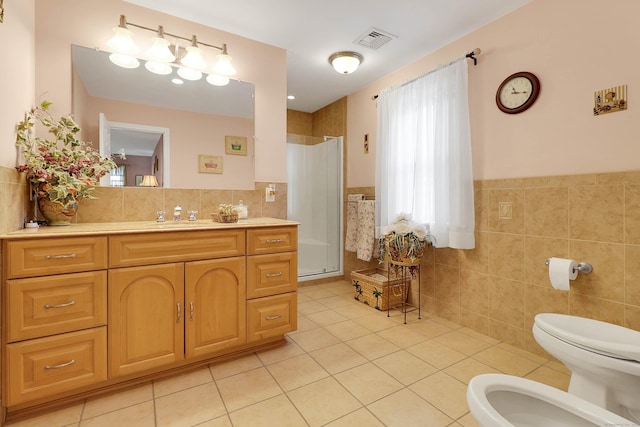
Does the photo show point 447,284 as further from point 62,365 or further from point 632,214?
point 62,365

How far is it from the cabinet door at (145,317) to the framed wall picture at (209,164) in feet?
2.90

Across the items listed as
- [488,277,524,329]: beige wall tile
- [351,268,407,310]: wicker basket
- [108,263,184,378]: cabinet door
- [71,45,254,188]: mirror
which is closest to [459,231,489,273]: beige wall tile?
[488,277,524,329]: beige wall tile

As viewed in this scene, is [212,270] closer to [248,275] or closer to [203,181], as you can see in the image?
[248,275]

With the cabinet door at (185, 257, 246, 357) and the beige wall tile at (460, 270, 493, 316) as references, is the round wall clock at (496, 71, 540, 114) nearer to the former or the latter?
the beige wall tile at (460, 270, 493, 316)

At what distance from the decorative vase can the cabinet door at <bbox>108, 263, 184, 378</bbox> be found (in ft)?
1.76

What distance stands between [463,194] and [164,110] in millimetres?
2326

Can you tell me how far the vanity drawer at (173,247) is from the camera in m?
1.54

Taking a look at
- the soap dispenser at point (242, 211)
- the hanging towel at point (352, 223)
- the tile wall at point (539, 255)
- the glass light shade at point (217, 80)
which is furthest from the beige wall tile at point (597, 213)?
the glass light shade at point (217, 80)

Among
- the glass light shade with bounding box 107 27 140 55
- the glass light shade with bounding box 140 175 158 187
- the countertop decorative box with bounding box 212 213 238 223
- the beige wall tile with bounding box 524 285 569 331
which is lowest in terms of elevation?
the beige wall tile with bounding box 524 285 569 331

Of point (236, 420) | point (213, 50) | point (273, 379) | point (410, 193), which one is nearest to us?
point (236, 420)

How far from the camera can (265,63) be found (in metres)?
2.56

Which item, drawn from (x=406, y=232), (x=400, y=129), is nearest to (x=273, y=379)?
(x=406, y=232)

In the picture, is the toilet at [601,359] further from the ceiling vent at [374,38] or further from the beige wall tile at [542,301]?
the ceiling vent at [374,38]

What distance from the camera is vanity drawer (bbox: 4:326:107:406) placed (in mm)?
1338
